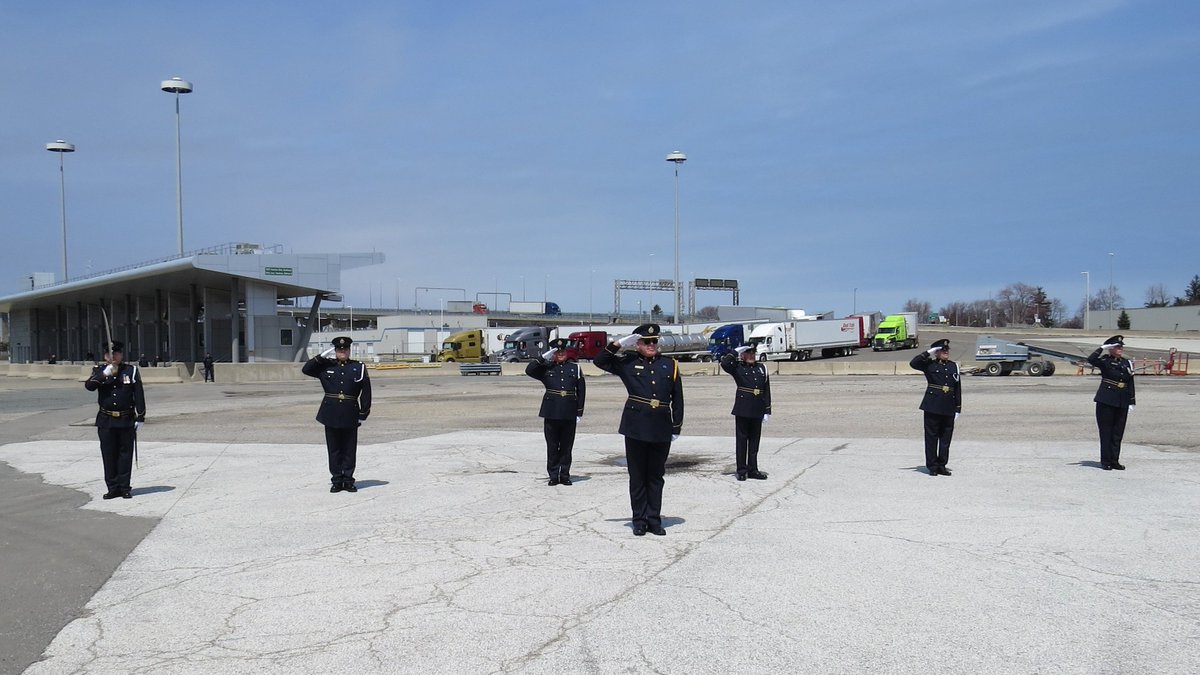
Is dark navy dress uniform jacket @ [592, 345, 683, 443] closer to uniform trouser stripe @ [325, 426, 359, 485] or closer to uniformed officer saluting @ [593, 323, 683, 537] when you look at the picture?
uniformed officer saluting @ [593, 323, 683, 537]

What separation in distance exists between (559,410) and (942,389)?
5.08 m

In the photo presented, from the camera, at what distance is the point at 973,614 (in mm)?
5797

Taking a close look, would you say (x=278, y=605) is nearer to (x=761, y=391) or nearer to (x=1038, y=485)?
(x=761, y=391)

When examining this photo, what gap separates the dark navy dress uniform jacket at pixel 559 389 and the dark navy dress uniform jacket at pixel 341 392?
215cm

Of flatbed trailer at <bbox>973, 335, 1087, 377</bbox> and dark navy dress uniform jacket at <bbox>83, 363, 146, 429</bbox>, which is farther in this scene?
flatbed trailer at <bbox>973, 335, 1087, 377</bbox>

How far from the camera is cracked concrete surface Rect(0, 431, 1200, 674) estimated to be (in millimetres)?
5195

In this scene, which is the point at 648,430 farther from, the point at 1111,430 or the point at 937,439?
the point at 1111,430

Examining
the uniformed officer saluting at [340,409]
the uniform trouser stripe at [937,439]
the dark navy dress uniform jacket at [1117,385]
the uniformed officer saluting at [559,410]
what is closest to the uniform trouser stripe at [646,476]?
the uniformed officer saluting at [559,410]

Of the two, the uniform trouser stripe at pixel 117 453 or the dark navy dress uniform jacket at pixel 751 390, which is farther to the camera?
the dark navy dress uniform jacket at pixel 751 390

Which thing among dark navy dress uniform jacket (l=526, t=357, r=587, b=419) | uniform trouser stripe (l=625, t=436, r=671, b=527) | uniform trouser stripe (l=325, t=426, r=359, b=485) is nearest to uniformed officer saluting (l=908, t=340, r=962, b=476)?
dark navy dress uniform jacket (l=526, t=357, r=587, b=419)

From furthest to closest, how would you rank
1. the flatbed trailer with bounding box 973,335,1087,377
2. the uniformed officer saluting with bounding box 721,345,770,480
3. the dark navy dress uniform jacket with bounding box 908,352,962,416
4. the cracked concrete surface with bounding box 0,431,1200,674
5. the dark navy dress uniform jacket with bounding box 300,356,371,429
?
the flatbed trailer with bounding box 973,335,1087,377 < the dark navy dress uniform jacket with bounding box 908,352,962,416 < the uniformed officer saluting with bounding box 721,345,770,480 < the dark navy dress uniform jacket with bounding box 300,356,371,429 < the cracked concrete surface with bounding box 0,431,1200,674

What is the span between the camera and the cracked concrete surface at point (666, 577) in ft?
17.0

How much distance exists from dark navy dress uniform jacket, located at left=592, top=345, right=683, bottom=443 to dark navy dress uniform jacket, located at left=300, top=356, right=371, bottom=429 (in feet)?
12.6

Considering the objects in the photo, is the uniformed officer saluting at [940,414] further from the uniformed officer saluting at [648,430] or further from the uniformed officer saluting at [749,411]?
the uniformed officer saluting at [648,430]
